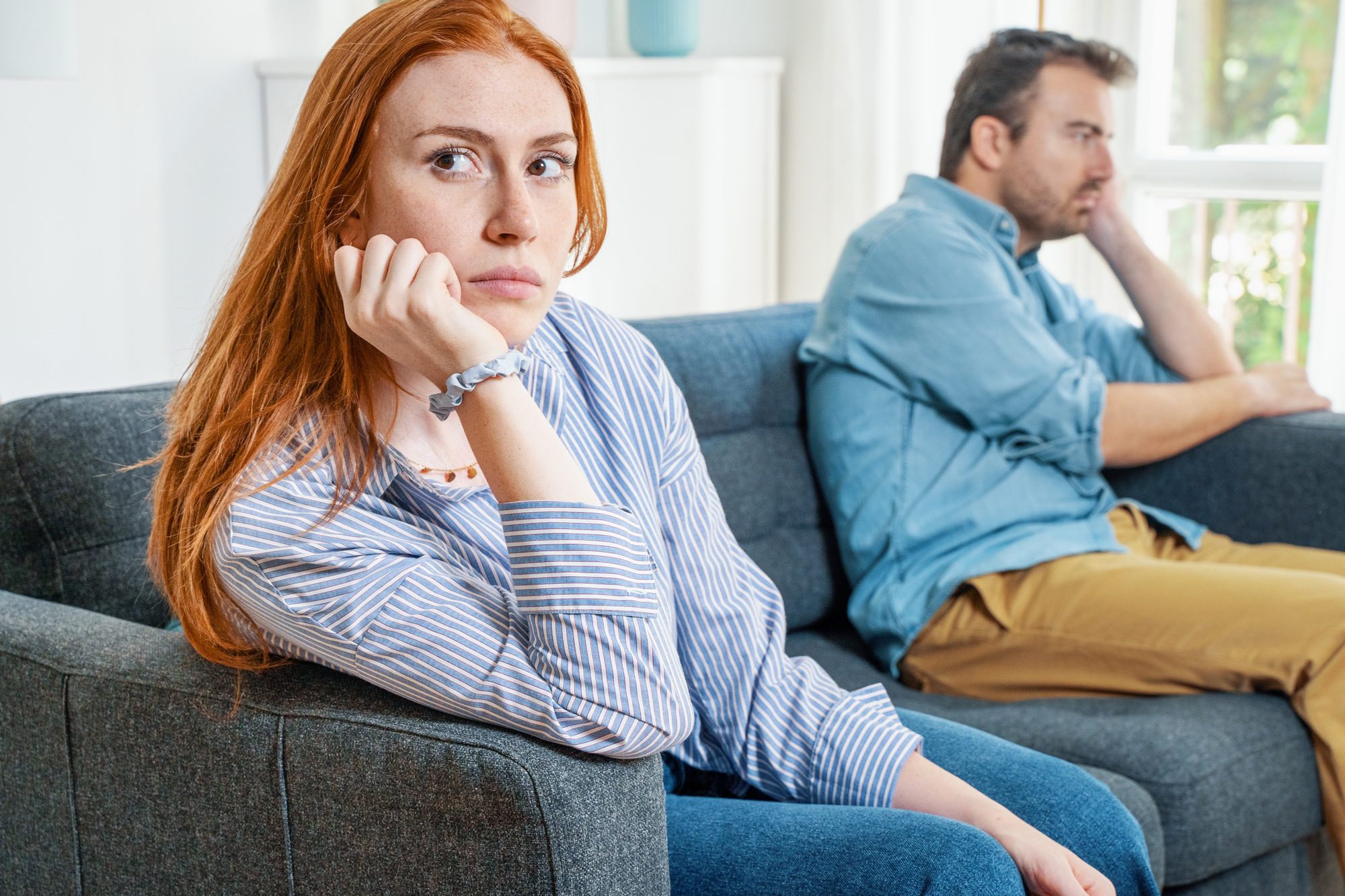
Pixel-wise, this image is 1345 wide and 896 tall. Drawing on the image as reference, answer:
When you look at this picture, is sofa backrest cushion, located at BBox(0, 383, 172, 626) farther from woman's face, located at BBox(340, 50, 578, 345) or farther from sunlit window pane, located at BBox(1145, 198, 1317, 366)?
sunlit window pane, located at BBox(1145, 198, 1317, 366)

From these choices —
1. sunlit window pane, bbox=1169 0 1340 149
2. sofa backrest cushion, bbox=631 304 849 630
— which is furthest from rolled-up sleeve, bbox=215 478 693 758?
sunlit window pane, bbox=1169 0 1340 149

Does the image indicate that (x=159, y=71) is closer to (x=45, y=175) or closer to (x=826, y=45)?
(x=45, y=175)

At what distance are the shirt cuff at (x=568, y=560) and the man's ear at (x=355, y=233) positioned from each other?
24cm

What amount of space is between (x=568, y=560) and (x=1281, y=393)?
1.55 m

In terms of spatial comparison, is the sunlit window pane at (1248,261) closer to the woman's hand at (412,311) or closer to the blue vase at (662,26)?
the blue vase at (662,26)

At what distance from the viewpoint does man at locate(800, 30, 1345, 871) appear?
1.68m

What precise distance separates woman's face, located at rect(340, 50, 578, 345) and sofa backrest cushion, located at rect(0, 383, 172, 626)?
45 centimetres

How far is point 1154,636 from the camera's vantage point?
1.68 metres

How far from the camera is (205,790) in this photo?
3.09 ft

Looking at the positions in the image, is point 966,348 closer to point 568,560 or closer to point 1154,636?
point 1154,636

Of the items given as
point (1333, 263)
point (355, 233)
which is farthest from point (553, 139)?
point (1333, 263)

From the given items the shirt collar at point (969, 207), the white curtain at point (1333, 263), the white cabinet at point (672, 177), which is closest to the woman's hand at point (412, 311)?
the shirt collar at point (969, 207)

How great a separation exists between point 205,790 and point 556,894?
0.29 metres

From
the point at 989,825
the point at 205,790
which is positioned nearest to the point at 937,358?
the point at 989,825
